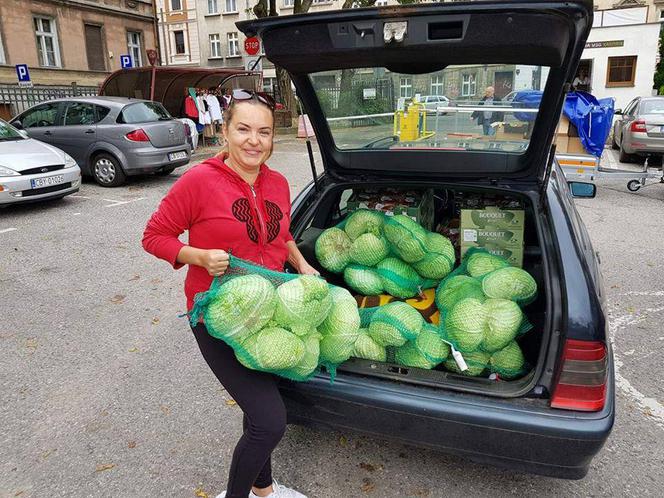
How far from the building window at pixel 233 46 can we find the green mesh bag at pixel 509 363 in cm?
4575

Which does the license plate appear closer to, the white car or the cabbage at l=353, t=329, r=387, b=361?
the white car

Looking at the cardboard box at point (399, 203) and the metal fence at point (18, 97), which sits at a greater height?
the metal fence at point (18, 97)

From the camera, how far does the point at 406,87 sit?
2.67 m

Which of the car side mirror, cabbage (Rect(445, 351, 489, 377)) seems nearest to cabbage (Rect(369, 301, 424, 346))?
cabbage (Rect(445, 351, 489, 377))

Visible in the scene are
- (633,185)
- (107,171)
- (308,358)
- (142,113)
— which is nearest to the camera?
(308,358)

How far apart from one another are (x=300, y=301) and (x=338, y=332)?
1.02 ft

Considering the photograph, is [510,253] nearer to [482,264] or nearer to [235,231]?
[482,264]

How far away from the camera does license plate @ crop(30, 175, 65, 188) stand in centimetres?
743

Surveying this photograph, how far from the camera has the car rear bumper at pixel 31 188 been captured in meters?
7.14

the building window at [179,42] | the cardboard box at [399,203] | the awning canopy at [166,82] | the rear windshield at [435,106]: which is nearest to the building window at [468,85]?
the rear windshield at [435,106]

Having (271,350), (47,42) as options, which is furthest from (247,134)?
(47,42)

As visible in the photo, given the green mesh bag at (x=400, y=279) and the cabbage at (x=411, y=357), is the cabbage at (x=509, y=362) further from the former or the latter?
the green mesh bag at (x=400, y=279)

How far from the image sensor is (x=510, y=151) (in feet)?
9.16

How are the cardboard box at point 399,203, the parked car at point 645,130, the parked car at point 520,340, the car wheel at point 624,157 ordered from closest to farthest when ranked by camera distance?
the parked car at point 520,340
the cardboard box at point 399,203
the parked car at point 645,130
the car wheel at point 624,157
